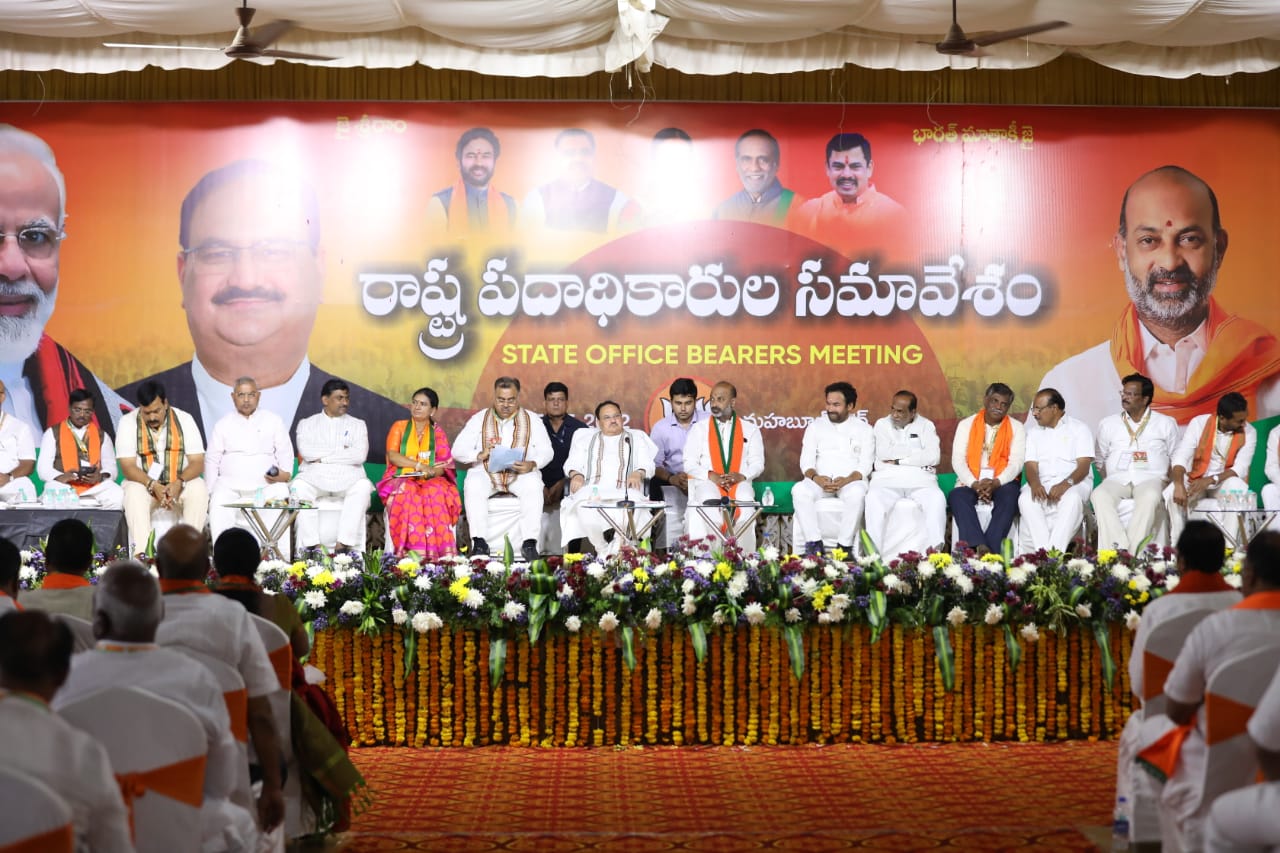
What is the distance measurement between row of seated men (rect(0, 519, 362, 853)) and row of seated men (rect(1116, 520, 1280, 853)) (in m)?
1.95

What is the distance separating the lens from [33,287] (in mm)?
9500

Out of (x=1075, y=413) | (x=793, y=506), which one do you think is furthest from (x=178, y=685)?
(x=1075, y=413)

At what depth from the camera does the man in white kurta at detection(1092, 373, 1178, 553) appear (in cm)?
852

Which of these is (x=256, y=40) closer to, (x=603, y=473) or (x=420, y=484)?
(x=420, y=484)

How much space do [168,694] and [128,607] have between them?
183 mm

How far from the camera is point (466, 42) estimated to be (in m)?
8.68

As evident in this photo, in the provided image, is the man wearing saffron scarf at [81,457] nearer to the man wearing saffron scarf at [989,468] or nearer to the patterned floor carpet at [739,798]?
the patterned floor carpet at [739,798]

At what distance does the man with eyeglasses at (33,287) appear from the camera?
30.9ft

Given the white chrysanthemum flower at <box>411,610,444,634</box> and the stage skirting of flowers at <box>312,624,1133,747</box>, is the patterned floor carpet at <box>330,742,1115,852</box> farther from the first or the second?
the white chrysanthemum flower at <box>411,610,444,634</box>

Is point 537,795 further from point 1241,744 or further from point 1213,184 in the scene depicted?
point 1213,184

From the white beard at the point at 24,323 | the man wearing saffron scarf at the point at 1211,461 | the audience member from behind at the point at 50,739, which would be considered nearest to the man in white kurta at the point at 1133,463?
the man wearing saffron scarf at the point at 1211,461

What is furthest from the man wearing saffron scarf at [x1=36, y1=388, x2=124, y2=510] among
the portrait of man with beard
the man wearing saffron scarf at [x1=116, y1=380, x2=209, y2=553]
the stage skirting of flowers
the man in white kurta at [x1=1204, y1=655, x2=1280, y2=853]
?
the man in white kurta at [x1=1204, y1=655, x2=1280, y2=853]

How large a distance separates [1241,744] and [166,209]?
8255 mm

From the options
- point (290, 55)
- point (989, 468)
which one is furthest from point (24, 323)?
point (989, 468)
